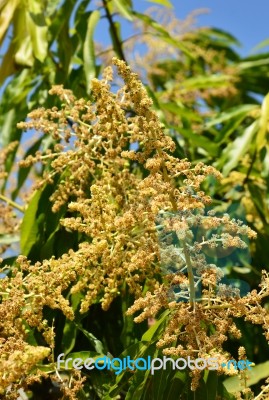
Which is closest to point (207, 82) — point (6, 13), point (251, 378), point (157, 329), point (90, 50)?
point (90, 50)

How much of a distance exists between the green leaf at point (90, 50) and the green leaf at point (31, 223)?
34 cm

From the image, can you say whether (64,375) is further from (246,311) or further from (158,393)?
(246,311)

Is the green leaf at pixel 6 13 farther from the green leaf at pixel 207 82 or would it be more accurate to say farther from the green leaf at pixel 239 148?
the green leaf at pixel 207 82

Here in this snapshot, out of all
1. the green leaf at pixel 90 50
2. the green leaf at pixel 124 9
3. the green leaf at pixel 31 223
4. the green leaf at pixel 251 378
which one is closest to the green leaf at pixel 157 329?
the green leaf at pixel 251 378

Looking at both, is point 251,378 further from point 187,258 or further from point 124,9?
point 124,9

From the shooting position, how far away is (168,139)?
992mm

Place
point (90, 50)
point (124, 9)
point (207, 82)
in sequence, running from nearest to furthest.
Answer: point (90, 50) < point (124, 9) < point (207, 82)

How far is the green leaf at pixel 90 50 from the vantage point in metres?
1.73

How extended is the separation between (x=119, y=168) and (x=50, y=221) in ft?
0.91

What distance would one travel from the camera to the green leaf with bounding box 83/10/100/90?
5.66 feet

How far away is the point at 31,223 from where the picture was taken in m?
1.51

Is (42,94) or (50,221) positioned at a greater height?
(42,94)

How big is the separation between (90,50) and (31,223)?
57 cm

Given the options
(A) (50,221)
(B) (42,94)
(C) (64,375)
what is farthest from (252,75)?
(C) (64,375)
